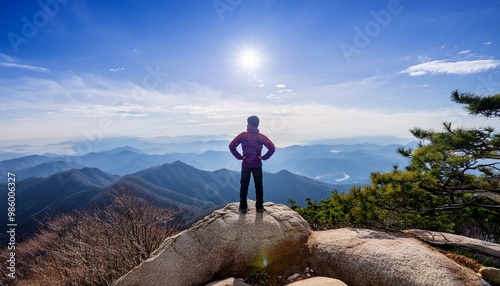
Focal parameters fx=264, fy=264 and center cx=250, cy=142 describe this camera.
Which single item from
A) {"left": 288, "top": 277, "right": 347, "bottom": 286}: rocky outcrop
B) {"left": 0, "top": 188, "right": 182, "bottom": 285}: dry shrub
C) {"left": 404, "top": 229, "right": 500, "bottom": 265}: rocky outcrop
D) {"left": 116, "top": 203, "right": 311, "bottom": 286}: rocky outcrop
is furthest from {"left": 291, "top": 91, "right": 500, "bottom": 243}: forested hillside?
{"left": 0, "top": 188, "right": 182, "bottom": 285}: dry shrub

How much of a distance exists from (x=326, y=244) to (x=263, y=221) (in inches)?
95.6

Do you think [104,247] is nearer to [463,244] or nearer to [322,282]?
[322,282]

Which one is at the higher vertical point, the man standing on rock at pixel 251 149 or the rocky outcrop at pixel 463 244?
the man standing on rock at pixel 251 149

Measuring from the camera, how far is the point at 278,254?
9.45 m

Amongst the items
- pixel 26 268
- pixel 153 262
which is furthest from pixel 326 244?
pixel 26 268

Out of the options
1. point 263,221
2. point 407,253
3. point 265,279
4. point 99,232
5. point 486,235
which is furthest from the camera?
point 99,232

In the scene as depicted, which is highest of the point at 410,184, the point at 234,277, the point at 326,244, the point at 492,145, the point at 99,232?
the point at 492,145

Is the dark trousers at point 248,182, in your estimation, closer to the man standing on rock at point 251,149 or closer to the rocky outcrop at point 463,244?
the man standing on rock at point 251,149

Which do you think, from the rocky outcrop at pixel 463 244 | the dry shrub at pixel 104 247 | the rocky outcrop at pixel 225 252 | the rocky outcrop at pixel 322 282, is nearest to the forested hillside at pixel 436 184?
the rocky outcrop at pixel 463 244

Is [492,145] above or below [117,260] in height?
above

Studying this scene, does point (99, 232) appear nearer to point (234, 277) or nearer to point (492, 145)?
point (234, 277)

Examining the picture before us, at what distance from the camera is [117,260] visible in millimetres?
19297

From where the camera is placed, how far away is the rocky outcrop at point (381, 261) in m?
6.78

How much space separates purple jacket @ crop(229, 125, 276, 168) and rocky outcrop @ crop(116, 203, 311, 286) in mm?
2201
